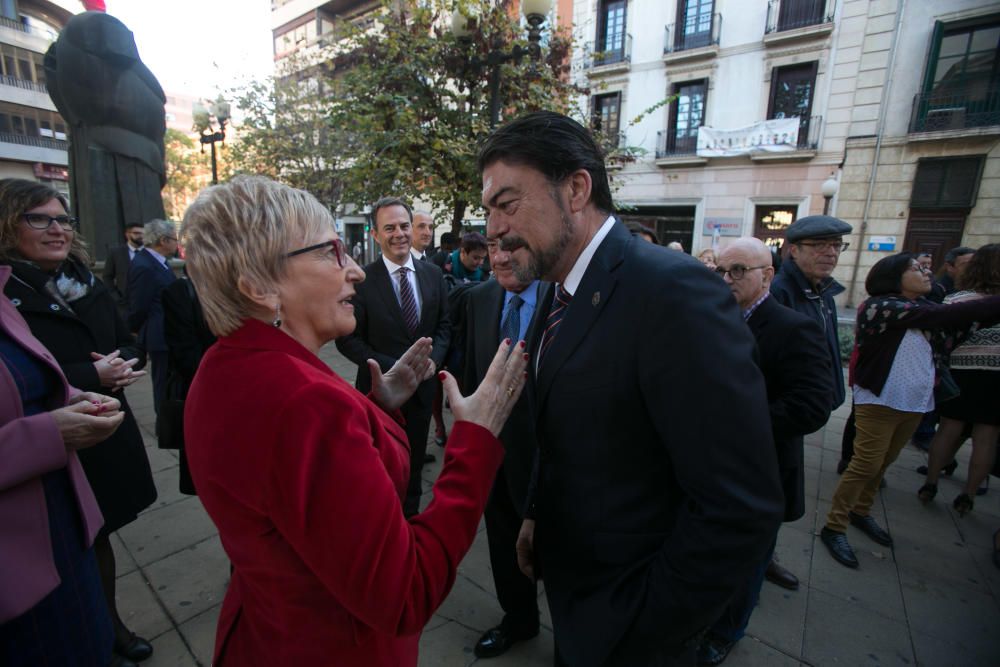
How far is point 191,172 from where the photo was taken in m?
27.8

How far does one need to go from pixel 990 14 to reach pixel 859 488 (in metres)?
16.2

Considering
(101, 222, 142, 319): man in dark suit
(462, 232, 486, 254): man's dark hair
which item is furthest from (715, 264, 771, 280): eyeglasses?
(101, 222, 142, 319): man in dark suit

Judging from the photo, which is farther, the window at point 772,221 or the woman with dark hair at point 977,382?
the window at point 772,221

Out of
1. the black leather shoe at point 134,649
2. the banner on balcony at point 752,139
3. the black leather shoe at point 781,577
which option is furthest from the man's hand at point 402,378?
the banner on balcony at point 752,139

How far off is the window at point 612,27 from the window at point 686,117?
281 centimetres

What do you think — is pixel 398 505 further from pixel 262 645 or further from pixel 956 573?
pixel 956 573

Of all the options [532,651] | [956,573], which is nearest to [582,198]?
[532,651]

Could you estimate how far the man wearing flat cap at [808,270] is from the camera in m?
2.85

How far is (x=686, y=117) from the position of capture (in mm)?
15828

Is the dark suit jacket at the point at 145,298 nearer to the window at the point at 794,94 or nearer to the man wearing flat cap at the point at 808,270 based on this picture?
the man wearing flat cap at the point at 808,270

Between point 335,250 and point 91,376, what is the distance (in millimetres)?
1708

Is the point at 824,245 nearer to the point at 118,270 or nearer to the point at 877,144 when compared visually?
the point at 118,270

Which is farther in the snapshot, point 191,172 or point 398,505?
point 191,172

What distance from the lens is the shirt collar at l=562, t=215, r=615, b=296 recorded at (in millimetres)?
1305
